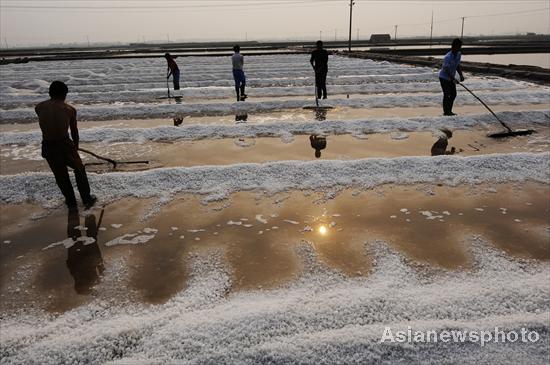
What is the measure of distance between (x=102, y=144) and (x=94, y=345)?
22.2ft

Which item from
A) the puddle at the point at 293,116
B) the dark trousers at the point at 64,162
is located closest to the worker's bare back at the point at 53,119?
the dark trousers at the point at 64,162

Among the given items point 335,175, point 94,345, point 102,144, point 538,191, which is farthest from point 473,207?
point 102,144

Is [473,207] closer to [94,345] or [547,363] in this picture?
[547,363]

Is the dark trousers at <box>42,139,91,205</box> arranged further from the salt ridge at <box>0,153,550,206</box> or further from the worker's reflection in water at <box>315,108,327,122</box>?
the worker's reflection in water at <box>315,108,327,122</box>

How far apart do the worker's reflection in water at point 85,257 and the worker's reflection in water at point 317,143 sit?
4.17 metres

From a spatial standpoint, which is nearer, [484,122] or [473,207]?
[473,207]

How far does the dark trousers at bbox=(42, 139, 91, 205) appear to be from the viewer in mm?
5066

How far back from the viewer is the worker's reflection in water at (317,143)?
7.67 m

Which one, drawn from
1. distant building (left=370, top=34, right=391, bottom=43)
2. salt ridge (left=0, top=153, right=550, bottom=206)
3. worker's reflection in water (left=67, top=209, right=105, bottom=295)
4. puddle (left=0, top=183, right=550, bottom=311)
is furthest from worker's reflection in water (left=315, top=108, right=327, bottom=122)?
distant building (left=370, top=34, right=391, bottom=43)

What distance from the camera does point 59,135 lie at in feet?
16.5

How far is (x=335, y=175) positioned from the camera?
624cm

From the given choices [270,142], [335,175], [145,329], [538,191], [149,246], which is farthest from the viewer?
[270,142]

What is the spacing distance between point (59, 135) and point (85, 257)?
72.8 inches

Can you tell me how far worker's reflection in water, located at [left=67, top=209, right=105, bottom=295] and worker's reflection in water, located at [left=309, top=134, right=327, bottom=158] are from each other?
4.17 m
